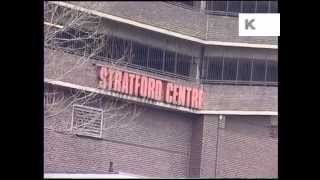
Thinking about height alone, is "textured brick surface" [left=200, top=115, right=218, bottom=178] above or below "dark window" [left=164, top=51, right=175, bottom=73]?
below

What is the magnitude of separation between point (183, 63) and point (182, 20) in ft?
5.64

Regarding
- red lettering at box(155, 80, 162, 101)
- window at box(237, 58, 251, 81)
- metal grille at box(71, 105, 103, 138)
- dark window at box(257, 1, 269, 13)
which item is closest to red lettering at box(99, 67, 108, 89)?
metal grille at box(71, 105, 103, 138)

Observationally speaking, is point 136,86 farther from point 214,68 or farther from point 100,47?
point 214,68

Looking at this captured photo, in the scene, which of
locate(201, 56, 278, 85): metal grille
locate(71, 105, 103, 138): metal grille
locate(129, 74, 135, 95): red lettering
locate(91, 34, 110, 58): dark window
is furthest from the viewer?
locate(201, 56, 278, 85): metal grille

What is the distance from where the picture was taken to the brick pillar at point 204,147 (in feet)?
74.0

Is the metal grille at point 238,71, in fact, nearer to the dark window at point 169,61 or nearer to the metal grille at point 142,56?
the metal grille at point 142,56

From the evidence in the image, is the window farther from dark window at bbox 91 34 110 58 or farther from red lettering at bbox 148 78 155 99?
dark window at bbox 91 34 110 58

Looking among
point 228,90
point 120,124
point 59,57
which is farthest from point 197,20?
point 59,57

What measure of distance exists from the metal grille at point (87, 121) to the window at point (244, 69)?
669 centimetres

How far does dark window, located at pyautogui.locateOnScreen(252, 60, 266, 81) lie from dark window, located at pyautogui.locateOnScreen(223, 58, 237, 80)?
856mm

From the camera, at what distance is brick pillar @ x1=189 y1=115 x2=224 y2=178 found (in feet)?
74.0
